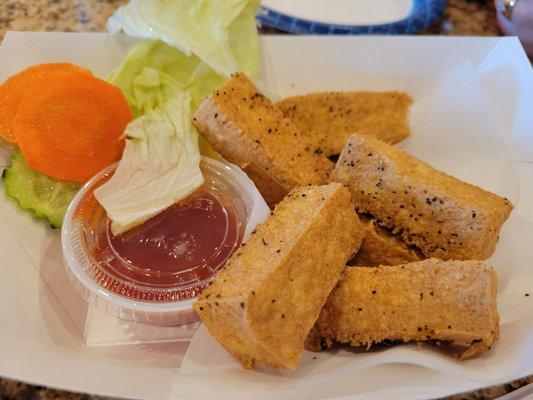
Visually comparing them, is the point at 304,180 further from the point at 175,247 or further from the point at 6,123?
the point at 6,123

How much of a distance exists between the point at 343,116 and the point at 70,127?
3.73ft

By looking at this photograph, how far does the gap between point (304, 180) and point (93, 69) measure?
113 cm

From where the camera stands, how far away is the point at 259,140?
73.6 inches

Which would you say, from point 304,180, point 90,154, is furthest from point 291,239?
point 90,154

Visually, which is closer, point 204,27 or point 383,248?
point 383,248

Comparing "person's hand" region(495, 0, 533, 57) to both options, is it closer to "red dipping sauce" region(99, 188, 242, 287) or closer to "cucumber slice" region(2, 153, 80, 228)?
"red dipping sauce" region(99, 188, 242, 287)

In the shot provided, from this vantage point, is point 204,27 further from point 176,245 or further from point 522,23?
point 522,23

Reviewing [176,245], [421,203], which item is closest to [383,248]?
[421,203]

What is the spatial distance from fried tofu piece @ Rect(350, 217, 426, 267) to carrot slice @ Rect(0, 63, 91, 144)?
50.0 inches

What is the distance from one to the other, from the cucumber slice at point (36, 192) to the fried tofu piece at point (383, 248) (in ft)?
3.66

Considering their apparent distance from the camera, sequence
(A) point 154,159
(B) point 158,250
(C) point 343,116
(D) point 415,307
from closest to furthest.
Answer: (D) point 415,307 < (B) point 158,250 < (A) point 154,159 < (C) point 343,116

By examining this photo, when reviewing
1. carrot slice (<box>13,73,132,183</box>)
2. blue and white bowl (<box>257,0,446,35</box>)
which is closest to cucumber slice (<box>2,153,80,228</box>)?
carrot slice (<box>13,73,132,183</box>)

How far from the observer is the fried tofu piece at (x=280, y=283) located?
131 cm

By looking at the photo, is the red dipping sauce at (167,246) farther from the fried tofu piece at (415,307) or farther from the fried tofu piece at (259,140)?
the fried tofu piece at (415,307)
